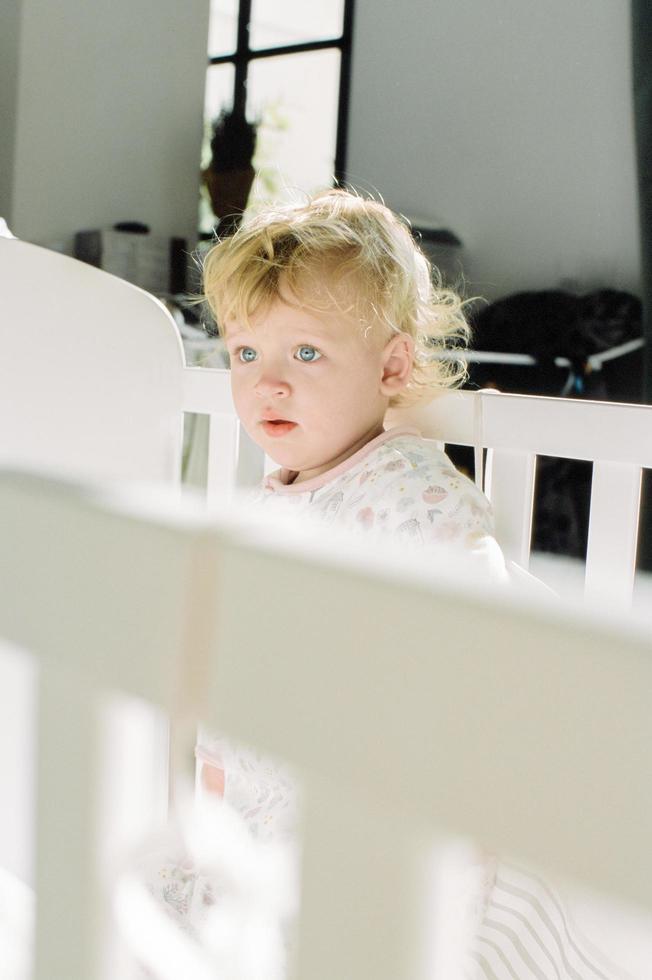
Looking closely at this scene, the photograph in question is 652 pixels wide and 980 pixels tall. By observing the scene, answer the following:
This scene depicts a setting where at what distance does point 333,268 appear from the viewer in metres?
0.82

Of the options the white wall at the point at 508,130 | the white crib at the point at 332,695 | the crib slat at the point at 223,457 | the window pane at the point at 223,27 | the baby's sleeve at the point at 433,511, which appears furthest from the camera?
the window pane at the point at 223,27

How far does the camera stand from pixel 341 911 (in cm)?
18

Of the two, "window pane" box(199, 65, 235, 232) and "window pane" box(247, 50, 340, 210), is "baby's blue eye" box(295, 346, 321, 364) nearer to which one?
"window pane" box(247, 50, 340, 210)

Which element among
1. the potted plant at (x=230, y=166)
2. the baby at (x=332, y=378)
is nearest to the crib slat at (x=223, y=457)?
the baby at (x=332, y=378)

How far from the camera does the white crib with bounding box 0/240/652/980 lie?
0.50 feet

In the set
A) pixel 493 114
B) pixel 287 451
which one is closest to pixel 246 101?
pixel 493 114

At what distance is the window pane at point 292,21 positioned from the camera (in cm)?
202

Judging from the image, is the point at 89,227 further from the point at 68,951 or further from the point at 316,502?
the point at 68,951

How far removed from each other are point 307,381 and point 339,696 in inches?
26.4

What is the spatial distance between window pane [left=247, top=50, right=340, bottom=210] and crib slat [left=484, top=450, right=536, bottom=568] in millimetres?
1287

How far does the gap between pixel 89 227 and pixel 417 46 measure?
0.97 meters

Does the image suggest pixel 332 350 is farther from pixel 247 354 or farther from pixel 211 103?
pixel 211 103

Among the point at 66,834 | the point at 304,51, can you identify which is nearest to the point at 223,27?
the point at 304,51

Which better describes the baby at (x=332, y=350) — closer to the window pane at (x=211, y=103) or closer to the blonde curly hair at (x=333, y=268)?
the blonde curly hair at (x=333, y=268)
